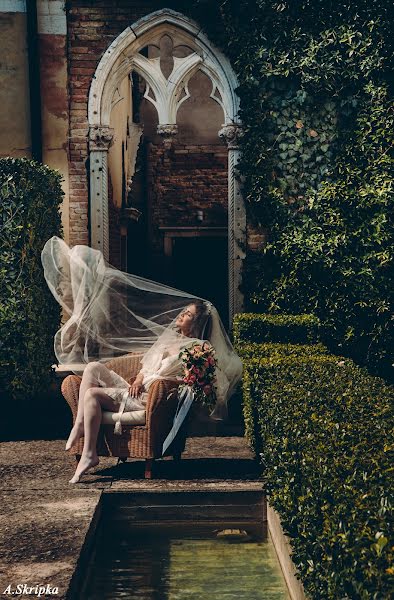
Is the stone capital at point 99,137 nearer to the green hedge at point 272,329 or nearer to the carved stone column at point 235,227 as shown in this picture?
the carved stone column at point 235,227

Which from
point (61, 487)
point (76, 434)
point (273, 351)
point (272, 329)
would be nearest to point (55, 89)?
point (272, 329)

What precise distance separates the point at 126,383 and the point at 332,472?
3184mm

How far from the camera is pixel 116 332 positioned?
6785 millimetres

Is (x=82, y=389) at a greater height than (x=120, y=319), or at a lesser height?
lesser

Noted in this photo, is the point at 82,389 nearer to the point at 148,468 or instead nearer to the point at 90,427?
the point at 90,427

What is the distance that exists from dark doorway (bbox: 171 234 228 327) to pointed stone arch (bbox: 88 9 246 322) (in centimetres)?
671

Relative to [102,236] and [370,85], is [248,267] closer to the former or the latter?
[102,236]

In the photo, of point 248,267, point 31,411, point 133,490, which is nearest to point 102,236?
point 248,267

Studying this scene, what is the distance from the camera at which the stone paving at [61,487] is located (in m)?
4.14

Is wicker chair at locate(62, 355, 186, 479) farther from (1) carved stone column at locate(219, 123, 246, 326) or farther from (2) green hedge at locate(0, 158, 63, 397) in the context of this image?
(1) carved stone column at locate(219, 123, 246, 326)

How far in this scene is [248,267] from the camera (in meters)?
10.3

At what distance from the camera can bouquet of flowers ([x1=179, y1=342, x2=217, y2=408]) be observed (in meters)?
6.18

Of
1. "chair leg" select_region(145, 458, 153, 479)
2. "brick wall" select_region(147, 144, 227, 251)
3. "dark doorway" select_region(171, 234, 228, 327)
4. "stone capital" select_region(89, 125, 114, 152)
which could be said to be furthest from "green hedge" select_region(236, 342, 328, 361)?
"dark doorway" select_region(171, 234, 228, 327)

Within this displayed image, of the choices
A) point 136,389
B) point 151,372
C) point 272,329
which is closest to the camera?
point 136,389
